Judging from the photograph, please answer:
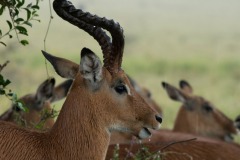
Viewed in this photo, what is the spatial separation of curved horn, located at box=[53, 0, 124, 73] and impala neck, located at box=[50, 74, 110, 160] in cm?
34

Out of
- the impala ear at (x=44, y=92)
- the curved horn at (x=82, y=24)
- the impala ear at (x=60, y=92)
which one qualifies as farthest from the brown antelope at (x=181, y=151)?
the impala ear at (x=60, y=92)

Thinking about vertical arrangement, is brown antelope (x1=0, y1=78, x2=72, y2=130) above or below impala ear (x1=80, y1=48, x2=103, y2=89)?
below

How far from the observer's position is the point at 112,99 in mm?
5953

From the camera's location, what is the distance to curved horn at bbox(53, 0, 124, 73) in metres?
5.81

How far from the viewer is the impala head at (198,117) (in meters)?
12.1

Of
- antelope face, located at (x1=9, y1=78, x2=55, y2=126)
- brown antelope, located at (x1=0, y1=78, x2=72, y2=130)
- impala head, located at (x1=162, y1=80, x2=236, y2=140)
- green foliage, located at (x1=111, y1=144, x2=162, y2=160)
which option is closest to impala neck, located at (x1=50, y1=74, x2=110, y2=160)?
green foliage, located at (x1=111, y1=144, x2=162, y2=160)

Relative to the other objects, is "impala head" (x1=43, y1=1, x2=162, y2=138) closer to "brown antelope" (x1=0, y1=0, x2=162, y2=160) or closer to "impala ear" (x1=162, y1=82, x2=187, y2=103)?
"brown antelope" (x1=0, y1=0, x2=162, y2=160)

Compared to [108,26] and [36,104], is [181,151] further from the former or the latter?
[36,104]

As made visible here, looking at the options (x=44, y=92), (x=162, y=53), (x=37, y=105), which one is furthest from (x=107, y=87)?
(x=162, y=53)

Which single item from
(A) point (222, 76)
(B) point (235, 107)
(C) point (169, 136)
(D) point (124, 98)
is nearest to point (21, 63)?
(A) point (222, 76)

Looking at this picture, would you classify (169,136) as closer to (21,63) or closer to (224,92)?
(224,92)

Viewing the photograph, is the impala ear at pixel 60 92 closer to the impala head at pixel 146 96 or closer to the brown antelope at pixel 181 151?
the brown antelope at pixel 181 151

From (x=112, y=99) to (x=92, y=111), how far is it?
189 millimetres

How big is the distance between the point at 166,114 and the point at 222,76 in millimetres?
7201
